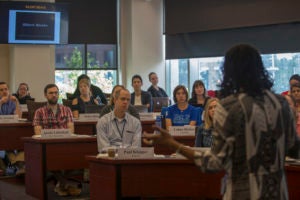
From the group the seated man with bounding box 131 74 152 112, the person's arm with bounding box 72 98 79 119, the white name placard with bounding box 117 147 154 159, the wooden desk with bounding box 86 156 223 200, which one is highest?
the seated man with bounding box 131 74 152 112

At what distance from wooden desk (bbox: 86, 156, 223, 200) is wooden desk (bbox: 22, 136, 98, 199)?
1682mm

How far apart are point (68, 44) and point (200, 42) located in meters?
2.79

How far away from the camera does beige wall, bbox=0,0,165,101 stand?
35.5ft

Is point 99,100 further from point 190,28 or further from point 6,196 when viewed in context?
point 190,28

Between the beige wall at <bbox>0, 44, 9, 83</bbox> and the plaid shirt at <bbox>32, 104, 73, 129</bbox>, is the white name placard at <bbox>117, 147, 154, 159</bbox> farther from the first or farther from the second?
the beige wall at <bbox>0, 44, 9, 83</bbox>

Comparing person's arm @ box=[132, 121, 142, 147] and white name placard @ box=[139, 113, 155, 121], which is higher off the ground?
white name placard @ box=[139, 113, 155, 121]

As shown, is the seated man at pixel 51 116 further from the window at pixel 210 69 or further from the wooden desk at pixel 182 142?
the window at pixel 210 69

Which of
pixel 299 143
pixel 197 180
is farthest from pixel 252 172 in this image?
pixel 197 180

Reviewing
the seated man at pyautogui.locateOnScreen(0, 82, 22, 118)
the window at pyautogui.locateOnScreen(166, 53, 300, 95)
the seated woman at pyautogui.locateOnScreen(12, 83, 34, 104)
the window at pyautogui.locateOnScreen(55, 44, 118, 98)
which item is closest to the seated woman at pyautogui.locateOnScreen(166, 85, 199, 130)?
the seated man at pyautogui.locateOnScreen(0, 82, 22, 118)

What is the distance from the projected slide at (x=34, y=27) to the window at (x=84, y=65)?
99cm

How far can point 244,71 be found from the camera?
2.29m

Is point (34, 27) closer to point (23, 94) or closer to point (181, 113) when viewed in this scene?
point (23, 94)

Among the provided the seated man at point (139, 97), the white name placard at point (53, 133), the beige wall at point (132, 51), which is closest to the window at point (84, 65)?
the beige wall at point (132, 51)

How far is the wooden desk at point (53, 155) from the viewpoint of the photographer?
19.1 ft
